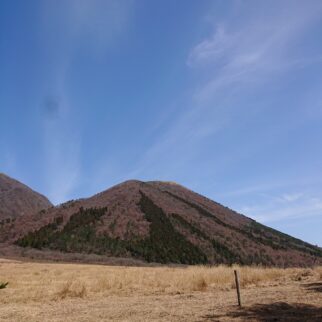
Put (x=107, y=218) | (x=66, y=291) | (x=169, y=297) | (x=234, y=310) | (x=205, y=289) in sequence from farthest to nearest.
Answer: (x=107, y=218) < (x=205, y=289) < (x=66, y=291) < (x=169, y=297) < (x=234, y=310)

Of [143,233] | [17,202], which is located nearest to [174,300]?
[143,233]

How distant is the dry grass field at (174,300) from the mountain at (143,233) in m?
45.6

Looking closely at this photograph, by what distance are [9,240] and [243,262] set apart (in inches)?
1587

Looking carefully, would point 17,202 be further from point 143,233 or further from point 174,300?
point 174,300

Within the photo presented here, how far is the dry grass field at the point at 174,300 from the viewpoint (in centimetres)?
1237

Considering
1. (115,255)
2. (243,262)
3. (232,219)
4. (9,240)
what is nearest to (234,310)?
(115,255)

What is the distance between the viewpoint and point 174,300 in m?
15.8

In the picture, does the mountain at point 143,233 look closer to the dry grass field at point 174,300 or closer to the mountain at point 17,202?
the dry grass field at point 174,300

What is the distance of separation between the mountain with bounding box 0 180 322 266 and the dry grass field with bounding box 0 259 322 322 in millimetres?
45577

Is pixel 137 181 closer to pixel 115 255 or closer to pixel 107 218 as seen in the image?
pixel 107 218

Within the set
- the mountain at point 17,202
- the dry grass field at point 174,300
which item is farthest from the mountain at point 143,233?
the mountain at point 17,202

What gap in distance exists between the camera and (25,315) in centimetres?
1308

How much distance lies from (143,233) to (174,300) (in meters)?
64.1

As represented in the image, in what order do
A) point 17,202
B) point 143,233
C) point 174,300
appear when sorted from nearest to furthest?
point 174,300 < point 143,233 < point 17,202
